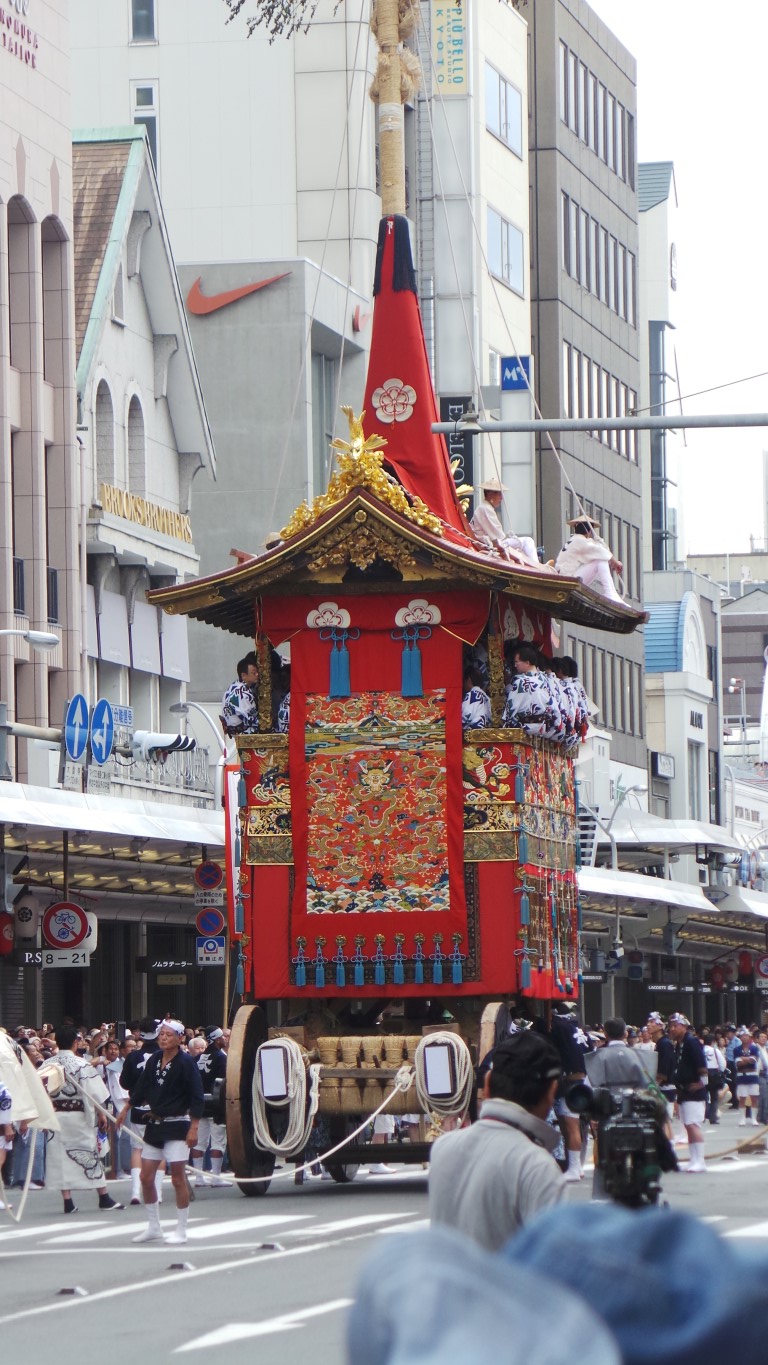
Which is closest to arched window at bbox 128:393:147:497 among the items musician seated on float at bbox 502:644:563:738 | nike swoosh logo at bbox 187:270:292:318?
nike swoosh logo at bbox 187:270:292:318

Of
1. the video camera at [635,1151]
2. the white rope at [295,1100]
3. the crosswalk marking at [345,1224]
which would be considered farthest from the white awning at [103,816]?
the video camera at [635,1151]

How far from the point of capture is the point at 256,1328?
1266 cm

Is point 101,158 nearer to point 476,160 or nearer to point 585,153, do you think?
point 476,160

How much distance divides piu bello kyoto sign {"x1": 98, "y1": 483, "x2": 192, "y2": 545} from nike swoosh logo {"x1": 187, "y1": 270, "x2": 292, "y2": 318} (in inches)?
306

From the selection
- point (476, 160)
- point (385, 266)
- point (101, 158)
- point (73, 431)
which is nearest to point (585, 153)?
point (476, 160)

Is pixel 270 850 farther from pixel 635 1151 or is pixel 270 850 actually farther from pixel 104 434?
pixel 104 434

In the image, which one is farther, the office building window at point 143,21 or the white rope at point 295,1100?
the office building window at point 143,21

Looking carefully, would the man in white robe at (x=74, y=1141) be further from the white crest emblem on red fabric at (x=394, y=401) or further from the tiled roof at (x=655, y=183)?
the tiled roof at (x=655, y=183)

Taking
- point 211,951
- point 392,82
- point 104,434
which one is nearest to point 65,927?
point 211,951

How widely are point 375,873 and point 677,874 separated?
6066 centimetres

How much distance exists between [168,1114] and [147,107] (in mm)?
44213

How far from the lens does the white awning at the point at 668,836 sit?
200ft

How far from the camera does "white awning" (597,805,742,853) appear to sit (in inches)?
2403

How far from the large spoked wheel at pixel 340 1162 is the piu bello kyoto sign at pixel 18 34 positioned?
76.2ft
